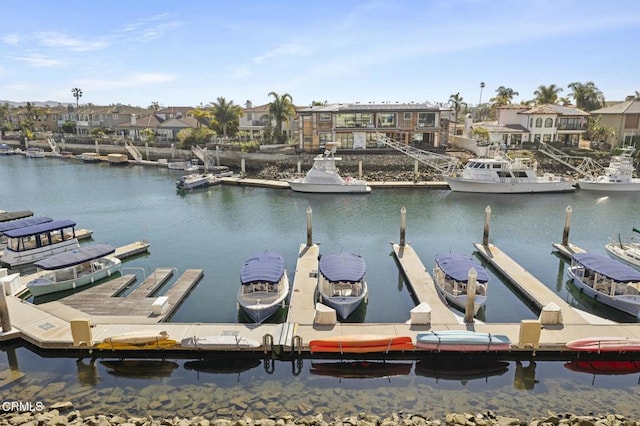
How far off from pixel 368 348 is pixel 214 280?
13.0 m

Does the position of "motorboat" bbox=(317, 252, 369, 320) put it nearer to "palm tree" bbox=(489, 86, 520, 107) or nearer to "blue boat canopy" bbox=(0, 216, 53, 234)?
"blue boat canopy" bbox=(0, 216, 53, 234)

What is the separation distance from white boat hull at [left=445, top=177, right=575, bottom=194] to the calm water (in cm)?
158

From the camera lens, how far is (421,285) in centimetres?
2470

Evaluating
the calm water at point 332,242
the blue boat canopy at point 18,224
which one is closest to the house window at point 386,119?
the calm water at point 332,242

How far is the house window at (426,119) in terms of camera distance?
70562 mm

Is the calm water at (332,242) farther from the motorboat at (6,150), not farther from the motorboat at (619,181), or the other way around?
the motorboat at (6,150)

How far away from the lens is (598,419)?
14.2 meters

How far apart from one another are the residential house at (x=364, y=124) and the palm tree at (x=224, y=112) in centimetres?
2152

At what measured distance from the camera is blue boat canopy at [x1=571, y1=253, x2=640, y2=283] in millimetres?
21781

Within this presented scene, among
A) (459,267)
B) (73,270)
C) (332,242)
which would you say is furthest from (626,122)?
(73,270)

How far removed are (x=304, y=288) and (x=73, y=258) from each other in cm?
1390

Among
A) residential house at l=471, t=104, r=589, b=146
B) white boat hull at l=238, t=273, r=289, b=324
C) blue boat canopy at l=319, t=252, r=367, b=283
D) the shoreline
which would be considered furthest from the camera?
residential house at l=471, t=104, r=589, b=146

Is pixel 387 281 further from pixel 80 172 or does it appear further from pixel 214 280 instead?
pixel 80 172

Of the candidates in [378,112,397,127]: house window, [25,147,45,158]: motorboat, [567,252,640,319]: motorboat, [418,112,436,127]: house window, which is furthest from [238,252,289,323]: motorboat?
[25,147,45,158]: motorboat
